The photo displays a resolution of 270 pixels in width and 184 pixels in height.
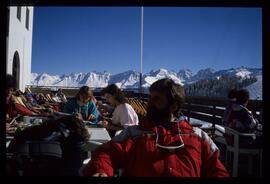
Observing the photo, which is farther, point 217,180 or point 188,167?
point 188,167

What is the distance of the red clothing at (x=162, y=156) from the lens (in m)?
1.49

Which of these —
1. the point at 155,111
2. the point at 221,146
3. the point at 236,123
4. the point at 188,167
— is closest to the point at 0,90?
the point at 155,111

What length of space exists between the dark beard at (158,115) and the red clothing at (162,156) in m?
0.04

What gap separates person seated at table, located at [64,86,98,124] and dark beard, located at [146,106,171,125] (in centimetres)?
248

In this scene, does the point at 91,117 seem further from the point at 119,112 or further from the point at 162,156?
the point at 162,156

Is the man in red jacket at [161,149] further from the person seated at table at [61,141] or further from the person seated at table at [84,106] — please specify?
the person seated at table at [84,106]

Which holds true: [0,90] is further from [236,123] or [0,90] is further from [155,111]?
[236,123]

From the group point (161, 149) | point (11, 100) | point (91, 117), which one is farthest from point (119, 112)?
point (161, 149)

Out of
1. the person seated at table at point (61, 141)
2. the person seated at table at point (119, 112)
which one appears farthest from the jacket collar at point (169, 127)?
the person seated at table at point (119, 112)

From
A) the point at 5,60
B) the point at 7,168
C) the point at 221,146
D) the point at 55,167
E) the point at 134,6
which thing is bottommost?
the point at 221,146

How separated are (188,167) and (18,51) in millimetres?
11550

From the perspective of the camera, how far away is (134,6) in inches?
52.3

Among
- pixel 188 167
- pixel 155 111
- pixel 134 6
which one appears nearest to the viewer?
pixel 134 6

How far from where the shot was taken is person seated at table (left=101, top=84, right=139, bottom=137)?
3355 millimetres
